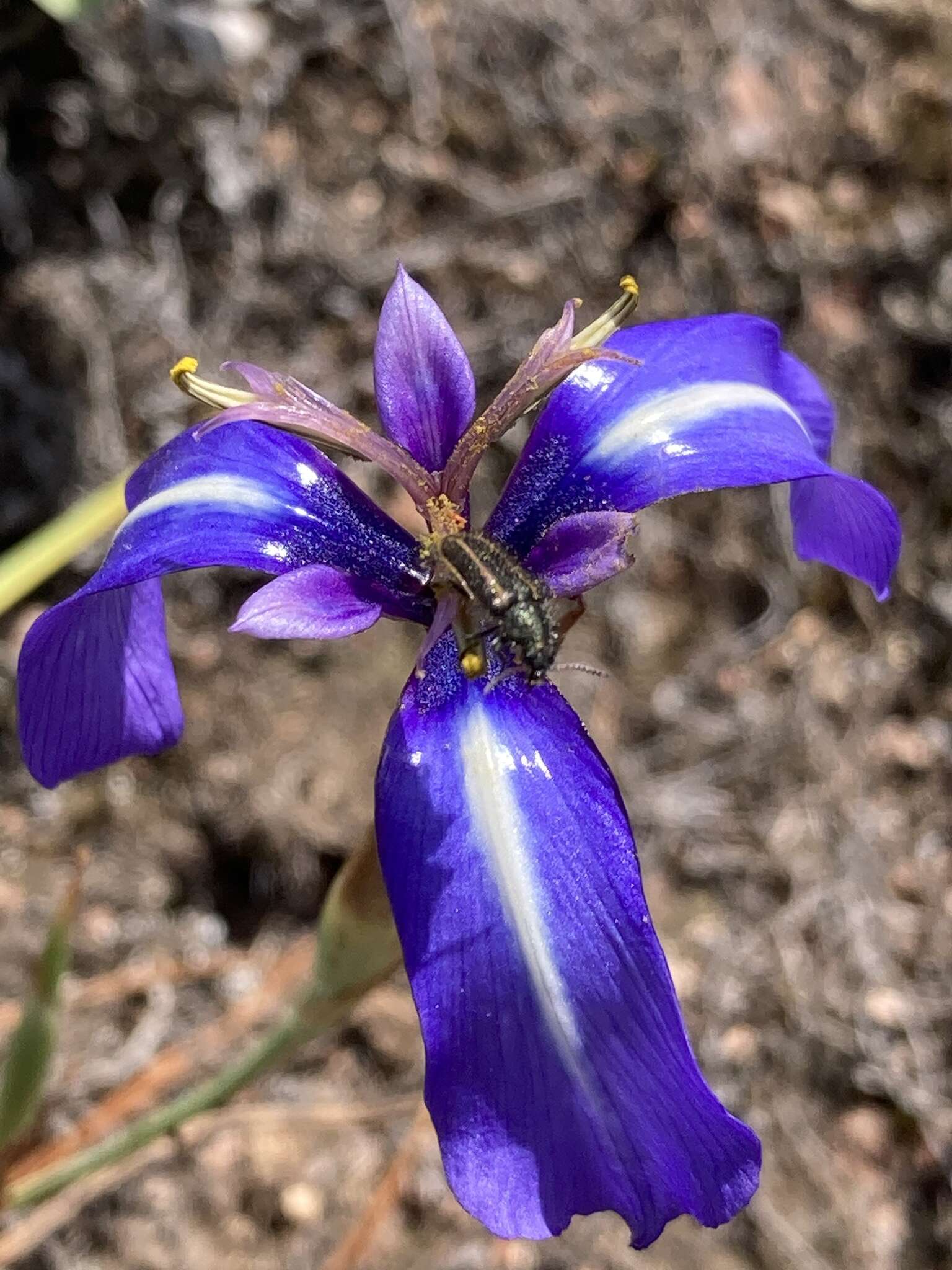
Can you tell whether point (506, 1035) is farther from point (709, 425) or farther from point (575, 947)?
point (709, 425)

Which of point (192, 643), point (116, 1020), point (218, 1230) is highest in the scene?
point (192, 643)

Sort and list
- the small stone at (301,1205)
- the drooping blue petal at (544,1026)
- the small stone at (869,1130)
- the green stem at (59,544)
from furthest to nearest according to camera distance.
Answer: the small stone at (869,1130) → the small stone at (301,1205) → the green stem at (59,544) → the drooping blue petal at (544,1026)

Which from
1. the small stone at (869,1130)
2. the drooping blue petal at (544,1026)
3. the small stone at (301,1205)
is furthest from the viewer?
the small stone at (869,1130)

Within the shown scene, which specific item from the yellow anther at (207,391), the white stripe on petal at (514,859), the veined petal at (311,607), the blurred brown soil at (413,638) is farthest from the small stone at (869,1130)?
the yellow anther at (207,391)

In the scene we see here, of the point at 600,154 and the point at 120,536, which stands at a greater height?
the point at 120,536

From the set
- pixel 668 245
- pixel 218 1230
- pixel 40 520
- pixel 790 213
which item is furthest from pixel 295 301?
pixel 218 1230

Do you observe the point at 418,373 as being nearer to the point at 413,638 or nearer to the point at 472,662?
the point at 472,662

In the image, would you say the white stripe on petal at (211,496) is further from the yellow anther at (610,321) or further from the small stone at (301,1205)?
the small stone at (301,1205)
